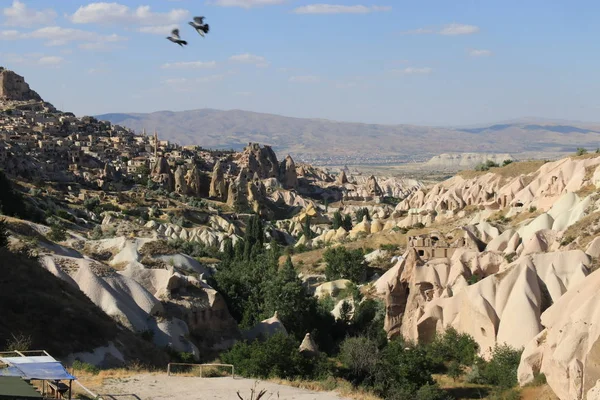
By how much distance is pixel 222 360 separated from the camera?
22.4 m

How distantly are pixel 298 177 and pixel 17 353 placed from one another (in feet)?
339

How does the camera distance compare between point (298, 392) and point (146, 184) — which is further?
point (146, 184)

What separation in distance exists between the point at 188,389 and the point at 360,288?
78.1 feet

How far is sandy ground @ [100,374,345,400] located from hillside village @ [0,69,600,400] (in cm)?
68

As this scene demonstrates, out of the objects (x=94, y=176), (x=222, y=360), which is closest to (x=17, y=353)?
(x=222, y=360)

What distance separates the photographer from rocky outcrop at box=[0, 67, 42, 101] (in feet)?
402

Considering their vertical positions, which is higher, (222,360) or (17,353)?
(17,353)

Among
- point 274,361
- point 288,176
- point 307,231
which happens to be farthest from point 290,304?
point 288,176

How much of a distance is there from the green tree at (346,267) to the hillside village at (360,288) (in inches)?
3.6

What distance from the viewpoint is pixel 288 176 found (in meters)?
114

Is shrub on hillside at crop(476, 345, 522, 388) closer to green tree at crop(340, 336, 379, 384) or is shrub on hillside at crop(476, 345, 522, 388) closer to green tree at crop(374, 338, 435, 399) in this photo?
green tree at crop(374, 338, 435, 399)

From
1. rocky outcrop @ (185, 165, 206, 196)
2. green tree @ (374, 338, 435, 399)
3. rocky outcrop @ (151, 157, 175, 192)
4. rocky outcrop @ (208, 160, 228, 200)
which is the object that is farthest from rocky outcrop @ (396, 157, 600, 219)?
green tree @ (374, 338, 435, 399)

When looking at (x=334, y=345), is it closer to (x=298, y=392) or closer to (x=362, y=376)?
(x=362, y=376)

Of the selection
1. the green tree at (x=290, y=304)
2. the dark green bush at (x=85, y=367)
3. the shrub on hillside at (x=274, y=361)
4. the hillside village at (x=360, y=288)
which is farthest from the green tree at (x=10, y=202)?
the dark green bush at (x=85, y=367)
